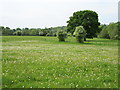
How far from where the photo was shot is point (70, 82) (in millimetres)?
8664

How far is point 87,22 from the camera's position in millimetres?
68750

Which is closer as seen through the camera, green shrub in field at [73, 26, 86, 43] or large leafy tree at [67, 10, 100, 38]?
green shrub in field at [73, 26, 86, 43]

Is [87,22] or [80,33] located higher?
[87,22]

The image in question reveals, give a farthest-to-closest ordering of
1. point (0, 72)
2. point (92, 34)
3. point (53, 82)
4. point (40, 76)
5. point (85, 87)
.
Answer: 1. point (92, 34)
2. point (0, 72)
3. point (40, 76)
4. point (53, 82)
5. point (85, 87)

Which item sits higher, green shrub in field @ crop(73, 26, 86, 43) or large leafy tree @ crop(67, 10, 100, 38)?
large leafy tree @ crop(67, 10, 100, 38)

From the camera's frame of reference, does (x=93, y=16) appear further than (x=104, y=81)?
Yes

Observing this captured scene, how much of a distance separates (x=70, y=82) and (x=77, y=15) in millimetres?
66743

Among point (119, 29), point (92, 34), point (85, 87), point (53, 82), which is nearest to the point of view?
Answer: point (85, 87)

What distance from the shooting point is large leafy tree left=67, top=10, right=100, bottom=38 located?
228ft

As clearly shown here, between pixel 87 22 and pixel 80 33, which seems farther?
pixel 87 22

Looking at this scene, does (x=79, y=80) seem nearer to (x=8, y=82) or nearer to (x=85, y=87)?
(x=85, y=87)

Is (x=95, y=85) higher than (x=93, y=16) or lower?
lower

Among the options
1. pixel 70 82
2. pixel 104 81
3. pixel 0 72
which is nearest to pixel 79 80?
pixel 70 82

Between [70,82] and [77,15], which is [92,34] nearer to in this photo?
[77,15]
